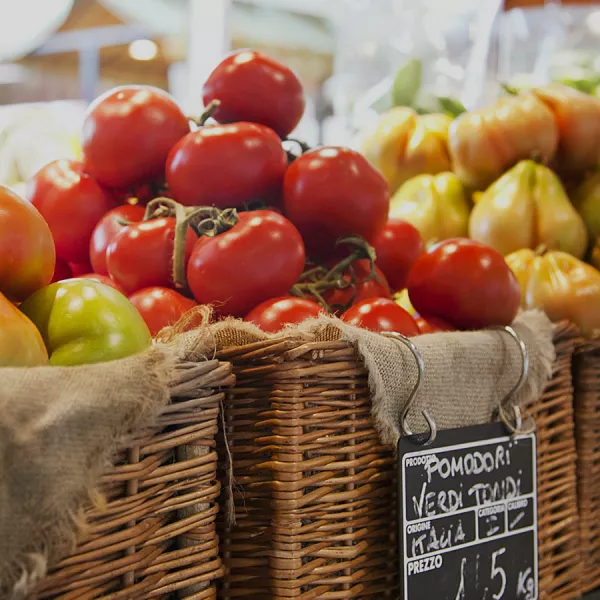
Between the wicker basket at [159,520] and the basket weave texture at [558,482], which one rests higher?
the wicker basket at [159,520]

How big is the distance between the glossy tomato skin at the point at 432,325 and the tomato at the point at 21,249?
16.8 inches

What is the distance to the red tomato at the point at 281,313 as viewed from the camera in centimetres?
73

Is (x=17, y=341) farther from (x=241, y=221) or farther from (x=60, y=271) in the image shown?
(x=60, y=271)

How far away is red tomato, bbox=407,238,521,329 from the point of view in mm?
877

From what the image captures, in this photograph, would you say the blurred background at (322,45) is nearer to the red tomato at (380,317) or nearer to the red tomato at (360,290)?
the red tomato at (360,290)

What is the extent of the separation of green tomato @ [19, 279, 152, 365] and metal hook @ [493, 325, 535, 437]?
0.41m

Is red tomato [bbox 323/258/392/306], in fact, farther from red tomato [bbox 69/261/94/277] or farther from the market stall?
red tomato [bbox 69/261/94/277]

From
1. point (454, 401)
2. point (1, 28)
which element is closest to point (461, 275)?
point (454, 401)

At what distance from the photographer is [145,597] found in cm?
55

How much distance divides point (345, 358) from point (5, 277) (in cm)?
28

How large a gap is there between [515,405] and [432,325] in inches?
5.1

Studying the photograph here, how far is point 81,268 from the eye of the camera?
97cm

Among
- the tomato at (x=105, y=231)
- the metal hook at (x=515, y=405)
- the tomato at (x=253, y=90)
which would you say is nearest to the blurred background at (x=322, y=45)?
the tomato at (x=253, y=90)

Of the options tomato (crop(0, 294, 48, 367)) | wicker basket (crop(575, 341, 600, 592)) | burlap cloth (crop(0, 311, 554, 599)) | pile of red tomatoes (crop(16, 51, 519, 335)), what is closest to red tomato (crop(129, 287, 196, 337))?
pile of red tomatoes (crop(16, 51, 519, 335))
